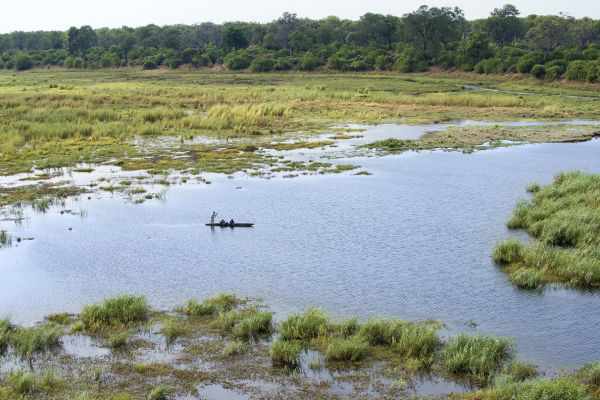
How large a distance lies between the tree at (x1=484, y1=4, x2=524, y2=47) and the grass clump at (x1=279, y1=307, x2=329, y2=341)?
143 metres

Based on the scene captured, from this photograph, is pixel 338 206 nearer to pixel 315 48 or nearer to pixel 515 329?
pixel 515 329

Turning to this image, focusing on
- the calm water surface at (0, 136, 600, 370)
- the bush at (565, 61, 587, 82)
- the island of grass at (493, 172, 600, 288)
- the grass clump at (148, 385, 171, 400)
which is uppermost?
the bush at (565, 61, 587, 82)

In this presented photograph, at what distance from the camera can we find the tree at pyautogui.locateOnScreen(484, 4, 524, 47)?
150000 mm

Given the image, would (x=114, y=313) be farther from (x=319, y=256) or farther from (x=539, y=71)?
(x=539, y=71)

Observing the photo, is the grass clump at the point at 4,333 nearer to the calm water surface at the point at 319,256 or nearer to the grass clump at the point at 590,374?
the calm water surface at the point at 319,256

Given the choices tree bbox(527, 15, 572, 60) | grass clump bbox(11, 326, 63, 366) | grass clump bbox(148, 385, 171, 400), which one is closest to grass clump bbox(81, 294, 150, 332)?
grass clump bbox(11, 326, 63, 366)

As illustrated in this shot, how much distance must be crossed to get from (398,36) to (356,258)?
136m

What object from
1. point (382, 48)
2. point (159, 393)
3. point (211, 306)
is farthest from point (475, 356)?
point (382, 48)

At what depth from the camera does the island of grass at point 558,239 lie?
23.6 metres

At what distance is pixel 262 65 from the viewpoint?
135m

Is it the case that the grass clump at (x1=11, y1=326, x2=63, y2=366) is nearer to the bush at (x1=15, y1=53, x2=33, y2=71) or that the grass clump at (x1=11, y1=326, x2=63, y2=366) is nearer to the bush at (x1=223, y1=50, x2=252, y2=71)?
the bush at (x1=223, y1=50, x2=252, y2=71)

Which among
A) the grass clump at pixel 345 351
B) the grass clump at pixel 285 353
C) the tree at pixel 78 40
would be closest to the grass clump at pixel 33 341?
the grass clump at pixel 285 353

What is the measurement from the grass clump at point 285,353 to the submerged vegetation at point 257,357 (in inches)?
1.0

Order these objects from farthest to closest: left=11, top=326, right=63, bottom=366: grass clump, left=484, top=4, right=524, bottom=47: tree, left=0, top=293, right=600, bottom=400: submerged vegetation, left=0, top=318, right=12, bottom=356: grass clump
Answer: left=484, top=4, right=524, bottom=47: tree, left=0, top=318, right=12, bottom=356: grass clump, left=11, top=326, right=63, bottom=366: grass clump, left=0, top=293, right=600, bottom=400: submerged vegetation
